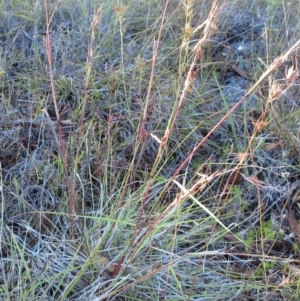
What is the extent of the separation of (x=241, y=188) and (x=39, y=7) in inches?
48.7

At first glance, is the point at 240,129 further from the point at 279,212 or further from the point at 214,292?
the point at 214,292

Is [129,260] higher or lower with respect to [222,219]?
higher

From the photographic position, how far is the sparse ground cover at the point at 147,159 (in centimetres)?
137

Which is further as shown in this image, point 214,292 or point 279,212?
point 279,212

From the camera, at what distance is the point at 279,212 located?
1721mm

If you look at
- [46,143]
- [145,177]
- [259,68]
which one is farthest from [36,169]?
[259,68]

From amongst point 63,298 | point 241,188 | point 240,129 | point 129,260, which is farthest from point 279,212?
point 63,298

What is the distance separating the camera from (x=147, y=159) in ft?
6.09

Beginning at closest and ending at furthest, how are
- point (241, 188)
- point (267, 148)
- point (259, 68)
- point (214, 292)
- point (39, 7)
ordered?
point (214, 292) → point (241, 188) → point (267, 148) → point (259, 68) → point (39, 7)

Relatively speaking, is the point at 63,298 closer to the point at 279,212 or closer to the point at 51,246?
the point at 51,246

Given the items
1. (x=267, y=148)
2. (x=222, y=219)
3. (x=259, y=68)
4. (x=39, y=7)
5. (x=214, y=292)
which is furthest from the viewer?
(x=39, y=7)

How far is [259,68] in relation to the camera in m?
2.12

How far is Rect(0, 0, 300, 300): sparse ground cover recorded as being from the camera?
1.37 meters

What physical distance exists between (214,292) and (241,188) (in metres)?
0.44
